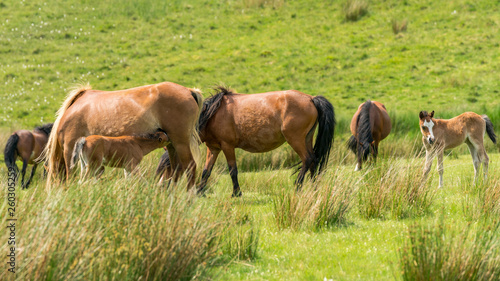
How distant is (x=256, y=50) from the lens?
29828mm

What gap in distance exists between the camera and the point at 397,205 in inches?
262

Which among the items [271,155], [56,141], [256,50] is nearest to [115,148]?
[56,141]

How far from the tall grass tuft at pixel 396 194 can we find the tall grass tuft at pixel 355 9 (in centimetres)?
2694

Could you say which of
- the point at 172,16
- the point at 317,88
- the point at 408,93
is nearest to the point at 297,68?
the point at 317,88

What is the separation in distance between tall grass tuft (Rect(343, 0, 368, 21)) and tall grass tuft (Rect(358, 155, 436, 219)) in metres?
26.9

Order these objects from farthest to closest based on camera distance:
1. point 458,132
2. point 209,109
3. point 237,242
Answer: point 458,132, point 209,109, point 237,242

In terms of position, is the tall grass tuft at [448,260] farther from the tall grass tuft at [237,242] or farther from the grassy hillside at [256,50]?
the grassy hillside at [256,50]

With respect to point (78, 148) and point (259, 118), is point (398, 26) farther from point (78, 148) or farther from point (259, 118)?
point (78, 148)

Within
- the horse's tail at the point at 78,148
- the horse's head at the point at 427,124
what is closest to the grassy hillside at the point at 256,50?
the horse's head at the point at 427,124

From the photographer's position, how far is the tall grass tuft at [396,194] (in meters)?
6.64

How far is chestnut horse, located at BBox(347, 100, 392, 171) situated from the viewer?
11.6 meters

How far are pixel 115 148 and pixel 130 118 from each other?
534mm

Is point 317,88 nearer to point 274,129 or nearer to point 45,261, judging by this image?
point 274,129

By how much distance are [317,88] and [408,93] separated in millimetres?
4606
